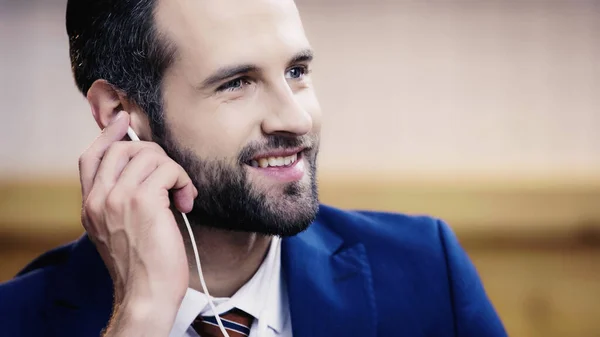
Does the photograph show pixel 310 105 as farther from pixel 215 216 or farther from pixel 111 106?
pixel 111 106

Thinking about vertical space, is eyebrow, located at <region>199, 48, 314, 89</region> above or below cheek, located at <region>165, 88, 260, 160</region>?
above

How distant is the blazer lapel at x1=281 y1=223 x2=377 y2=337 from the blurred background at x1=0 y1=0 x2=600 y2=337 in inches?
31.4

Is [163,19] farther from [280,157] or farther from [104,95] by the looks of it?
[280,157]

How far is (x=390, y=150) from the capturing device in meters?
2.48

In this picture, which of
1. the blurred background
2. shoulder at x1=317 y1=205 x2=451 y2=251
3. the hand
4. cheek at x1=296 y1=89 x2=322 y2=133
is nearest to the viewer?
the hand

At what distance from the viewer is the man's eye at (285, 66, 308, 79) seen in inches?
57.7

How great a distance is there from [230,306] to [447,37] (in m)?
1.37

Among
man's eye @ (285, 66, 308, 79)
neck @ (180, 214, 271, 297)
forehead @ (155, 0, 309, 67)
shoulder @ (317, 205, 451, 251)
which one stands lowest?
neck @ (180, 214, 271, 297)

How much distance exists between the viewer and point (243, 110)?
1.41 meters

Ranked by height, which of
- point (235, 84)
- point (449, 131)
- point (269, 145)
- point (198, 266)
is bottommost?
point (198, 266)

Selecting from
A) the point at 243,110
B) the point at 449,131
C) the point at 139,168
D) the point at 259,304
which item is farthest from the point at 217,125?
the point at 449,131

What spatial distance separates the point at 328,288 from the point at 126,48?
616 mm

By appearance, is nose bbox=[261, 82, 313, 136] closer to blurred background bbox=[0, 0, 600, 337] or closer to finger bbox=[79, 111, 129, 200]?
finger bbox=[79, 111, 129, 200]

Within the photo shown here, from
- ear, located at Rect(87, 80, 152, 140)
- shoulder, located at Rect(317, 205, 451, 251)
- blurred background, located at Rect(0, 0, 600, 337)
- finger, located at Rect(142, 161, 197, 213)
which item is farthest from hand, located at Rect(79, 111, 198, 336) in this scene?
blurred background, located at Rect(0, 0, 600, 337)
